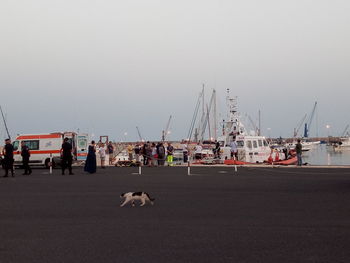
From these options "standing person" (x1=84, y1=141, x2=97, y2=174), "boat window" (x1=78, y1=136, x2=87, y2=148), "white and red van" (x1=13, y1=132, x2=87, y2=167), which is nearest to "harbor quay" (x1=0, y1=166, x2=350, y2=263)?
"standing person" (x1=84, y1=141, x2=97, y2=174)

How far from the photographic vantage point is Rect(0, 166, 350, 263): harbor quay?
7.94m

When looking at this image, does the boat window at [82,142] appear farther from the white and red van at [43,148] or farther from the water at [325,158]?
the water at [325,158]

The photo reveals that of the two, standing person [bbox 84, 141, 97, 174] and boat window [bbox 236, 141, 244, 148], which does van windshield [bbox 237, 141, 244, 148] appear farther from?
standing person [bbox 84, 141, 97, 174]

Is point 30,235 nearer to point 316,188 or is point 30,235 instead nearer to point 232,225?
point 232,225

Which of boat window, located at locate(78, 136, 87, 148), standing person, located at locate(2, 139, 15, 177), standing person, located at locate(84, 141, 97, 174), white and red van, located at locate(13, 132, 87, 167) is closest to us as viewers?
standing person, located at locate(2, 139, 15, 177)

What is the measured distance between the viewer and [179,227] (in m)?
10.5

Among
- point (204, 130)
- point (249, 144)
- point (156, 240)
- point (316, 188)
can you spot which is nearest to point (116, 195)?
point (316, 188)

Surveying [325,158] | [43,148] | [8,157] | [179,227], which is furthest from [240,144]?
[325,158]

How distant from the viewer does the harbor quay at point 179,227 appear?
26.0ft

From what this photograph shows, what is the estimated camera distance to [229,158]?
4456cm

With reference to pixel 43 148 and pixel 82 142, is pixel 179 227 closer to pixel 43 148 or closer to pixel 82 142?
pixel 43 148

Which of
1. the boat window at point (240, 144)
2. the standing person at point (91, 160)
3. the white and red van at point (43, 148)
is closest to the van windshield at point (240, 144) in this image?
the boat window at point (240, 144)

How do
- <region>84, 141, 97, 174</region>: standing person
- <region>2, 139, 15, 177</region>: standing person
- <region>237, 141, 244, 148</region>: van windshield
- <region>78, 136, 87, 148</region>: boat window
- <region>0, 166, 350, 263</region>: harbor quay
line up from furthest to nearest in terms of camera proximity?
1. <region>237, 141, 244, 148</region>: van windshield
2. <region>78, 136, 87, 148</region>: boat window
3. <region>84, 141, 97, 174</region>: standing person
4. <region>2, 139, 15, 177</region>: standing person
5. <region>0, 166, 350, 263</region>: harbor quay

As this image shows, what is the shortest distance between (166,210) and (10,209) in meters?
3.86
